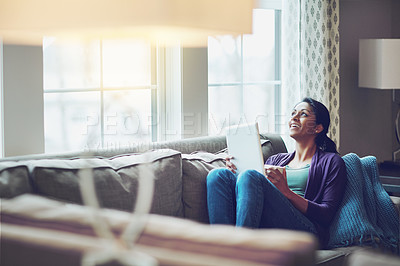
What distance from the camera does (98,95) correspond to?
140 inches

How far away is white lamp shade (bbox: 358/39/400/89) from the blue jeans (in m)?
2.00

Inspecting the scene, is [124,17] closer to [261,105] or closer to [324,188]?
[324,188]

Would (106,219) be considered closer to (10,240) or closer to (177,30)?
(10,240)

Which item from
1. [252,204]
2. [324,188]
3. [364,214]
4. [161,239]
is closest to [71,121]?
[252,204]

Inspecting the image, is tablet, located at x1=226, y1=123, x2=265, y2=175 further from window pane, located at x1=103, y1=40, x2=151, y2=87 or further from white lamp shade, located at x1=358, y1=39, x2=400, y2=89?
white lamp shade, located at x1=358, y1=39, x2=400, y2=89

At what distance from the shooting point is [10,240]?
116 cm

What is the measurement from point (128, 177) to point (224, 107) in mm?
1701

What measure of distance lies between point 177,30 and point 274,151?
2.72 m

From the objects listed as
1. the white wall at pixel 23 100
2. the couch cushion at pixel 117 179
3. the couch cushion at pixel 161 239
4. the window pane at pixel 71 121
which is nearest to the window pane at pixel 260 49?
the window pane at pixel 71 121

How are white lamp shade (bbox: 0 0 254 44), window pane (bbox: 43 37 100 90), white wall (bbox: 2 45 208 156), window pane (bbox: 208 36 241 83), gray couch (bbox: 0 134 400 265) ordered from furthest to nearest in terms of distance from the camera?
1. window pane (bbox: 208 36 241 83)
2. window pane (bbox: 43 37 100 90)
3. white wall (bbox: 2 45 208 156)
4. gray couch (bbox: 0 134 400 265)
5. white lamp shade (bbox: 0 0 254 44)

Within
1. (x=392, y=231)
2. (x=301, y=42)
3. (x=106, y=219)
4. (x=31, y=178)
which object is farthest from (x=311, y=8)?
(x=106, y=219)

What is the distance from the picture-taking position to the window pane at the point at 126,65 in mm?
3586

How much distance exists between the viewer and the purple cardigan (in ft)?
9.93

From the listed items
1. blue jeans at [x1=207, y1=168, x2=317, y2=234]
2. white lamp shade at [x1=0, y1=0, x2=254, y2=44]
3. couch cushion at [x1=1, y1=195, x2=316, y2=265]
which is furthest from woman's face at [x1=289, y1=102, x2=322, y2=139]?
white lamp shade at [x1=0, y1=0, x2=254, y2=44]
